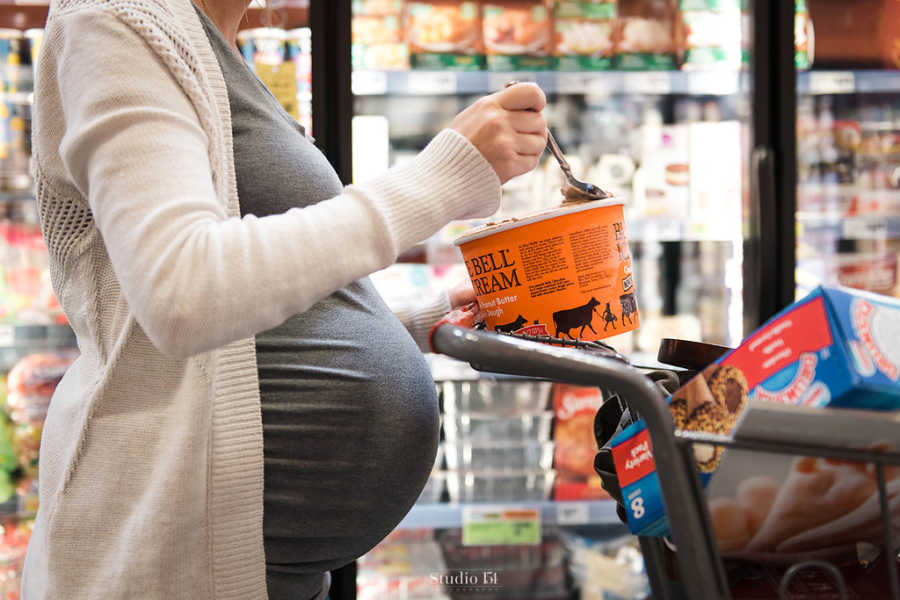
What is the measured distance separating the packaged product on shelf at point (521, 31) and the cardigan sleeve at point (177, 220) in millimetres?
1449

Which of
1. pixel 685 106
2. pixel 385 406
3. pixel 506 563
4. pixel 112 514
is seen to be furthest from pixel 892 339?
pixel 685 106

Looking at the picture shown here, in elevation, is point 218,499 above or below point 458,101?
below

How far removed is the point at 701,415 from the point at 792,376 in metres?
0.08

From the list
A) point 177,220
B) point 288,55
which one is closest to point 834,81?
point 288,55

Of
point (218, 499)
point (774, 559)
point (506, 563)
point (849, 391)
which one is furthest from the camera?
point (506, 563)

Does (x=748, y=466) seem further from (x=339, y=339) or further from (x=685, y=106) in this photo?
(x=685, y=106)

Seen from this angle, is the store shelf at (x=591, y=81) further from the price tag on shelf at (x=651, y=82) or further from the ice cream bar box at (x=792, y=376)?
the ice cream bar box at (x=792, y=376)

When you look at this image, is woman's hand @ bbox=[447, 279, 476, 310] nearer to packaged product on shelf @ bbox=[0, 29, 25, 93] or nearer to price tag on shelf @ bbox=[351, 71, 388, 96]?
price tag on shelf @ bbox=[351, 71, 388, 96]

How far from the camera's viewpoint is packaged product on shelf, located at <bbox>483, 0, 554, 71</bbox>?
200cm

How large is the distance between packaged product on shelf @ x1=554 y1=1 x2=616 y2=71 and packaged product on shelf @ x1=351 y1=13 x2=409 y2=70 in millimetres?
401

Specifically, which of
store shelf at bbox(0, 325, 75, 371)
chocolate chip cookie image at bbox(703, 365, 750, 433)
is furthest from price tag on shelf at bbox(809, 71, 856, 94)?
store shelf at bbox(0, 325, 75, 371)

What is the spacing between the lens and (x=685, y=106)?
215 cm

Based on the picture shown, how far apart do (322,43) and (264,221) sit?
110 centimetres

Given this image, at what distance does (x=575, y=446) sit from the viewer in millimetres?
2033
